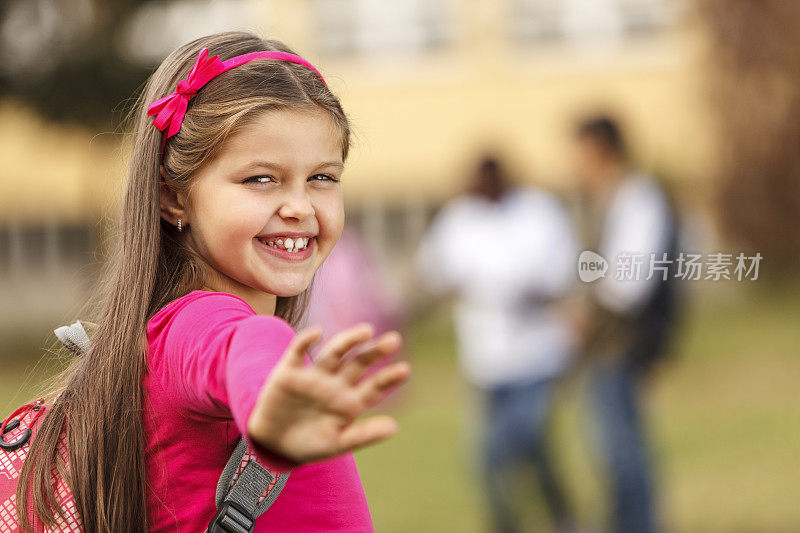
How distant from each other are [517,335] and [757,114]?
1043 centimetres

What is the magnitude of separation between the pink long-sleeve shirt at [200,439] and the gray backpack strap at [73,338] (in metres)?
0.20

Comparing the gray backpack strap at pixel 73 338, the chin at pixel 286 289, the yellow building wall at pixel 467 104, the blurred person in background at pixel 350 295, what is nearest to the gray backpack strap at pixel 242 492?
the chin at pixel 286 289

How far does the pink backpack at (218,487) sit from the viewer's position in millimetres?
1507

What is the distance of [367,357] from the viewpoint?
1.17 m

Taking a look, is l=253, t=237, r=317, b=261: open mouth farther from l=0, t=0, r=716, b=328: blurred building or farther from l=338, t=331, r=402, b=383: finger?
l=0, t=0, r=716, b=328: blurred building

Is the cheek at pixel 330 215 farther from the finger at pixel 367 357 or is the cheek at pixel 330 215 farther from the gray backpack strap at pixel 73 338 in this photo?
Answer: the finger at pixel 367 357

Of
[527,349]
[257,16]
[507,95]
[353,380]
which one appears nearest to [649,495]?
[527,349]

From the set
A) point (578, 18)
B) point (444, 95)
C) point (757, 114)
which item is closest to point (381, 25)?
point (444, 95)

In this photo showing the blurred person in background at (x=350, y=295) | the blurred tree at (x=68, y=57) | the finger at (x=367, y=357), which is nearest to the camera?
the finger at (x=367, y=357)

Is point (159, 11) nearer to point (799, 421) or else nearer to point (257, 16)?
point (257, 16)

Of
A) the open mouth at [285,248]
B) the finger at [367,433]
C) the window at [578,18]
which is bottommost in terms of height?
the finger at [367,433]

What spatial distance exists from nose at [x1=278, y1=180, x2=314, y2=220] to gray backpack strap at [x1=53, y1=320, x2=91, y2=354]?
0.40 m

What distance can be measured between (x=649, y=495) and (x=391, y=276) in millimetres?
11332

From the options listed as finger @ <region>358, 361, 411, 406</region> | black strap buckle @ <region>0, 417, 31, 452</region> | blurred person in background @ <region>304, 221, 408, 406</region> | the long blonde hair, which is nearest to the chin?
the long blonde hair
